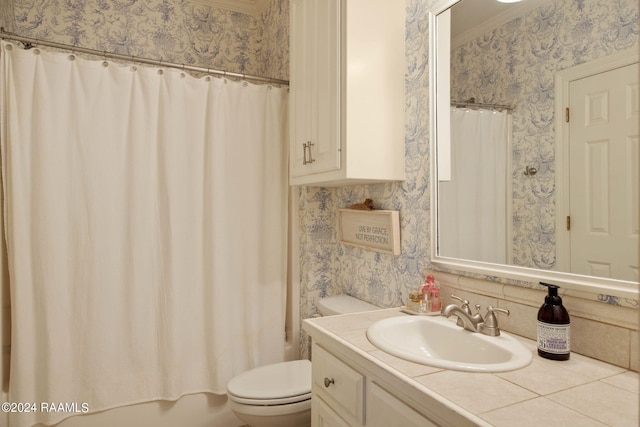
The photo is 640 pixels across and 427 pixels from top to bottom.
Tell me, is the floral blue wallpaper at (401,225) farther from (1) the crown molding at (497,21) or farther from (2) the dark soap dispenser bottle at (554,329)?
(2) the dark soap dispenser bottle at (554,329)

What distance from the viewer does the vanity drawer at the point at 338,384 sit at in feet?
3.31

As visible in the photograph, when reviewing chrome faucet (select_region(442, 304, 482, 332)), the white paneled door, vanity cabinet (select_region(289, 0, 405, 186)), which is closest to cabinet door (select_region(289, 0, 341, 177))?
vanity cabinet (select_region(289, 0, 405, 186))

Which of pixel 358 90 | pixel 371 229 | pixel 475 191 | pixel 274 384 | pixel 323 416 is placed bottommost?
pixel 274 384

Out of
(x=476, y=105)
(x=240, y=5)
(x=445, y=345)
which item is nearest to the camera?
(x=445, y=345)

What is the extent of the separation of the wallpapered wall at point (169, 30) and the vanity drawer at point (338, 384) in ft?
5.83

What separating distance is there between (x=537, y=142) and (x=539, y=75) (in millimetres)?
185

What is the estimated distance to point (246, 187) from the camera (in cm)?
209

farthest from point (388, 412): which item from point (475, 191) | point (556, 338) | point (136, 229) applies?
point (136, 229)

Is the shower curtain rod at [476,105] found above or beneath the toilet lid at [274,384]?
above

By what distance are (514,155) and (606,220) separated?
313 millimetres

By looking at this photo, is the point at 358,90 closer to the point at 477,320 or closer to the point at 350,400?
the point at 477,320

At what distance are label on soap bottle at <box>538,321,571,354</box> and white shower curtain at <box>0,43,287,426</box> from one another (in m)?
1.45

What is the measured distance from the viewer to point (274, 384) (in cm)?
179

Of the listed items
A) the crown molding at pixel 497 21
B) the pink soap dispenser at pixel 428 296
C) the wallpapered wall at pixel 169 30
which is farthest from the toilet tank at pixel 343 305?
the wallpapered wall at pixel 169 30
